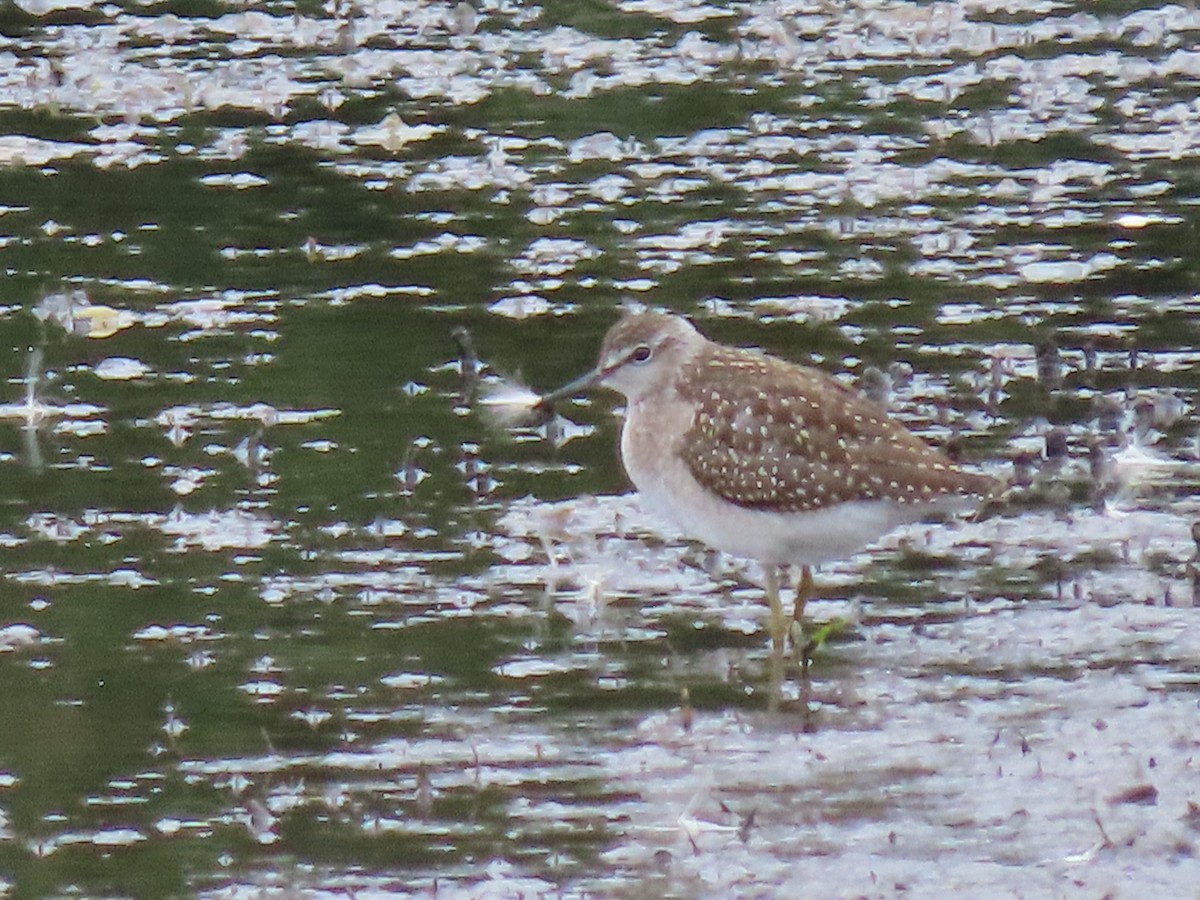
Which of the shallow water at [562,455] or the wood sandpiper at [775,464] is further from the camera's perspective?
the wood sandpiper at [775,464]

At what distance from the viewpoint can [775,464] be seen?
8.89 metres

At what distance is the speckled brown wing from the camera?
28.7 ft

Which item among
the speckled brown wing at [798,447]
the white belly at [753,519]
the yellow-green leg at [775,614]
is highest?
the speckled brown wing at [798,447]

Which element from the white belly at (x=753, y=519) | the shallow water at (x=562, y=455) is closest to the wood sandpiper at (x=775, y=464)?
the white belly at (x=753, y=519)

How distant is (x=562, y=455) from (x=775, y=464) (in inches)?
73.8

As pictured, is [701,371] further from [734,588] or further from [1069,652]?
[1069,652]

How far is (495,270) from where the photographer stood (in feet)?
42.0

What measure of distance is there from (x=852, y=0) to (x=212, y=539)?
9.76 meters

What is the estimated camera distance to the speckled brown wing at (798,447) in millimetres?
8742

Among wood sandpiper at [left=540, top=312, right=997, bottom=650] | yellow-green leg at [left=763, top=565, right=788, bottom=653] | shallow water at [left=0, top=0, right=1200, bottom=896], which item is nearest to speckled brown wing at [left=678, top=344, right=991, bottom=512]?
wood sandpiper at [left=540, top=312, right=997, bottom=650]

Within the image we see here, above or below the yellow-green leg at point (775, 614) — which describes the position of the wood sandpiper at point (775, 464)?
above

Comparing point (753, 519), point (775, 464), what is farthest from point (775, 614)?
point (775, 464)

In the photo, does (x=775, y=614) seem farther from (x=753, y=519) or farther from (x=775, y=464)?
(x=775, y=464)

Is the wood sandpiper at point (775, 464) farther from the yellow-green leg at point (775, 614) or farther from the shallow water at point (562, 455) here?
the shallow water at point (562, 455)
